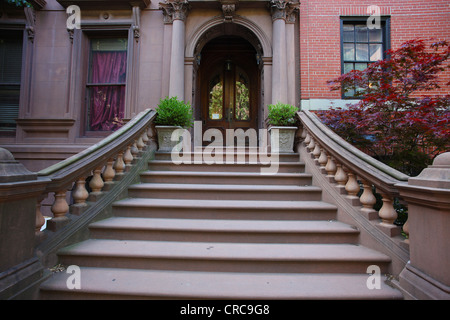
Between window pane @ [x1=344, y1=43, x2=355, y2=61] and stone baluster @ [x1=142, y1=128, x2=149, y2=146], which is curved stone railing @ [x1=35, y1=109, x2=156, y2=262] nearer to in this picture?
stone baluster @ [x1=142, y1=128, x2=149, y2=146]

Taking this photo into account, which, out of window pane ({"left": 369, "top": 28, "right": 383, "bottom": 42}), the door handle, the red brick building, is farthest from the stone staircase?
window pane ({"left": 369, "top": 28, "right": 383, "bottom": 42})

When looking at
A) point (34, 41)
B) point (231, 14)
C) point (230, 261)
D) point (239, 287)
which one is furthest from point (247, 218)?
point (34, 41)

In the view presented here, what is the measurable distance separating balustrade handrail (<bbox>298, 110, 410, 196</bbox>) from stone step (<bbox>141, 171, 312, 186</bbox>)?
68cm

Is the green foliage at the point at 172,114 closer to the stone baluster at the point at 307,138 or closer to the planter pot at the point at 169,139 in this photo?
the planter pot at the point at 169,139

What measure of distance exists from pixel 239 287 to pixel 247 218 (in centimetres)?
109

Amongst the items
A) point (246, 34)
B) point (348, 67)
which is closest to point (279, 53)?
point (246, 34)

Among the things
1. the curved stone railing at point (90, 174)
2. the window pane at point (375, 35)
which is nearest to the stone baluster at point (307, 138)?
the curved stone railing at point (90, 174)

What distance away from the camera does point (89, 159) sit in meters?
2.89

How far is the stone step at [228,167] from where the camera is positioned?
4.23m

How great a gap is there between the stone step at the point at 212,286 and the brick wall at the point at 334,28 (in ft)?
16.0

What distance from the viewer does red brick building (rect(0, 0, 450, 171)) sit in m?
6.04

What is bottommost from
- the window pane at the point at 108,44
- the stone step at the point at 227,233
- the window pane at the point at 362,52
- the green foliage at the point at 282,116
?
the stone step at the point at 227,233
